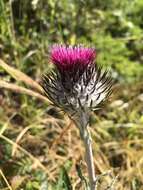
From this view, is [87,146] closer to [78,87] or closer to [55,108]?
[78,87]

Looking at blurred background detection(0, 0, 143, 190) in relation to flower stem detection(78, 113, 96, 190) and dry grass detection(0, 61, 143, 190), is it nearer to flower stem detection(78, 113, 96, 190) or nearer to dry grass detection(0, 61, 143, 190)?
dry grass detection(0, 61, 143, 190)

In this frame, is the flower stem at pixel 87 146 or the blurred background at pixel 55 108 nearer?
the flower stem at pixel 87 146

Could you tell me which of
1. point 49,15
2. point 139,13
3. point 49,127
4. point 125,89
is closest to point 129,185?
point 49,127

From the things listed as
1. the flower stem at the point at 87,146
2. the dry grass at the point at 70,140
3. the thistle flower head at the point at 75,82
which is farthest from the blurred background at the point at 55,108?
the thistle flower head at the point at 75,82

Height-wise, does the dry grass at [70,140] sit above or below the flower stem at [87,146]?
above

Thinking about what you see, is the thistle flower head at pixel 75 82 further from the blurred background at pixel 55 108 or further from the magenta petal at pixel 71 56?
the blurred background at pixel 55 108

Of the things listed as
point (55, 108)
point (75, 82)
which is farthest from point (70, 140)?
point (75, 82)

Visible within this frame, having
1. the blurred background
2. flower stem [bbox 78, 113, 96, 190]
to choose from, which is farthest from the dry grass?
flower stem [bbox 78, 113, 96, 190]
